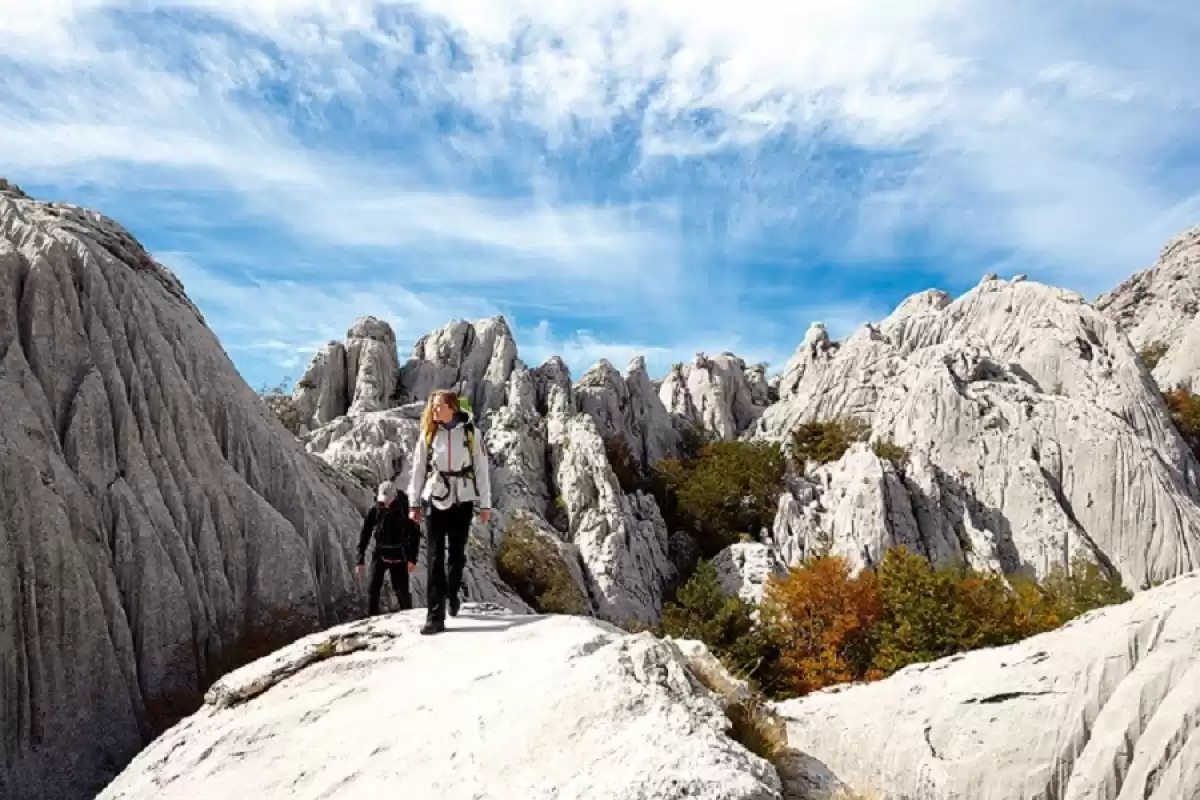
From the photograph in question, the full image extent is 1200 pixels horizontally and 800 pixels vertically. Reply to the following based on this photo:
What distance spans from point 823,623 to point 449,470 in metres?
28.0

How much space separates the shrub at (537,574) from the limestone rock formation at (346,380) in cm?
1835

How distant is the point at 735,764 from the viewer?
13.1 feet

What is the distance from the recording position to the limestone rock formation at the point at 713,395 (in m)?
74.6

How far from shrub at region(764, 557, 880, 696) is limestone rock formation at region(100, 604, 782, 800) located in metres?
25.4

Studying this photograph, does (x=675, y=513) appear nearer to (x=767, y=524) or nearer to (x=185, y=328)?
(x=767, y=524)

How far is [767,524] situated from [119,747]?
40811 mm

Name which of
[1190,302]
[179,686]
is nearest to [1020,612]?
[179,686]

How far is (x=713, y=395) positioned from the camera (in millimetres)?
75688

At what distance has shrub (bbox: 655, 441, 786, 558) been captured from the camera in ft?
158

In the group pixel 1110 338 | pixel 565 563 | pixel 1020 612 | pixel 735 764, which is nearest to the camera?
pixel 735 764

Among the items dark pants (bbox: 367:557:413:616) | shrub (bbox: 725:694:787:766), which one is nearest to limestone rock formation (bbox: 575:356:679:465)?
dark pants (bbox: 367:557:413:616)

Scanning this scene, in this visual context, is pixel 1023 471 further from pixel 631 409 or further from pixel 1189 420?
pixel 631 409

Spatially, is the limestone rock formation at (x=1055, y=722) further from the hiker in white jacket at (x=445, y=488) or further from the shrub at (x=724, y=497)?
the shrub at (x=724, y=497)

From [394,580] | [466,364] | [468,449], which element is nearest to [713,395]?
[466,364]
